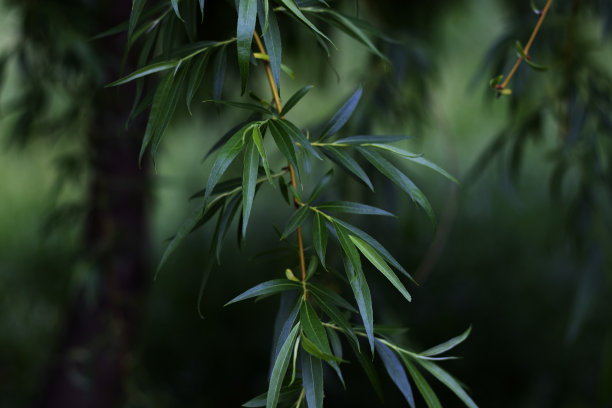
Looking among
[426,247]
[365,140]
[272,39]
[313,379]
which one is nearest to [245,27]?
[272,39]

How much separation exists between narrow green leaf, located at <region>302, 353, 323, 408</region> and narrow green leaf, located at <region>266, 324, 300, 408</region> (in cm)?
2

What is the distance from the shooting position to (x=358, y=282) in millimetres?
459

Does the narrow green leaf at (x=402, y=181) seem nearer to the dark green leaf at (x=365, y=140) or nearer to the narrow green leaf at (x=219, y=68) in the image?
the dark green leaf at (x=365, y=140)

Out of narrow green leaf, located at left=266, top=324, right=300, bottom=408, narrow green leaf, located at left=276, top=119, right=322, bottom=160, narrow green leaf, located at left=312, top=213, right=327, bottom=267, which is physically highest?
narrow green leaf, located at left=276, top=119, right=322, bottom=160

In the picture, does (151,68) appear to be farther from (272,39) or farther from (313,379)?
(313,379)

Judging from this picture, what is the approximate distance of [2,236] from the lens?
289 centimetres

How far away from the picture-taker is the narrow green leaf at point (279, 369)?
1.40 feet

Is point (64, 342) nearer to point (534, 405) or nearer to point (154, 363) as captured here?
point (154, 363)

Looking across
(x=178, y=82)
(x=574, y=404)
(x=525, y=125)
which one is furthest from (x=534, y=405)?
(x=178, y=82)

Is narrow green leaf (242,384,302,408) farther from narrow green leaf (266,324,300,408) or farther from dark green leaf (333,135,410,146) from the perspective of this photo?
dark green leaf (333,135,410,146)

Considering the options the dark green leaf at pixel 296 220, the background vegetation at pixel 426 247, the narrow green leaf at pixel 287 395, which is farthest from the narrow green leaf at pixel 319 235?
the background vegetation at pixel 426 247

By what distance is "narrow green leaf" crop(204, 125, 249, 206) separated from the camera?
432mm

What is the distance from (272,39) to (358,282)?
19 cm

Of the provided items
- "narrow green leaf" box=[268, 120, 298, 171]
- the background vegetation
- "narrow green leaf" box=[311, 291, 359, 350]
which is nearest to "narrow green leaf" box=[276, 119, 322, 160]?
"narrow green leaf" box=[268, 120, 298, 171]
